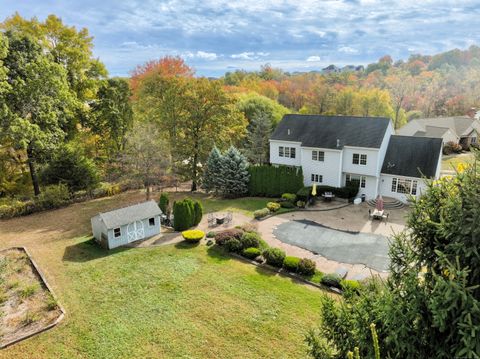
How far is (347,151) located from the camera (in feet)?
98.3

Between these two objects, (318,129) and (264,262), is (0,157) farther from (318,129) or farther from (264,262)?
(318,129)

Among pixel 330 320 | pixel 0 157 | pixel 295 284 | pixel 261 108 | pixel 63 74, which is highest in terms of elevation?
pixel 63 74

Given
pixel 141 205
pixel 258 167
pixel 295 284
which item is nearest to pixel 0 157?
pixel 141 205

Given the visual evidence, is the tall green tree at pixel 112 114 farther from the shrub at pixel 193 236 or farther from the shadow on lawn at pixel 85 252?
the shrub at pixel 193 236

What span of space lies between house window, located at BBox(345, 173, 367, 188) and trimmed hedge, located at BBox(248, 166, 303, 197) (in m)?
4.37

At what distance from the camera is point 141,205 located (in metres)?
21.7

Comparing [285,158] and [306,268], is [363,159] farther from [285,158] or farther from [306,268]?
[306,268]

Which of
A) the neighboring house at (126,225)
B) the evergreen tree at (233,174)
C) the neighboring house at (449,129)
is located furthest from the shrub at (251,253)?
the neighboring house at (449,129)

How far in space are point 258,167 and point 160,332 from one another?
21099mm

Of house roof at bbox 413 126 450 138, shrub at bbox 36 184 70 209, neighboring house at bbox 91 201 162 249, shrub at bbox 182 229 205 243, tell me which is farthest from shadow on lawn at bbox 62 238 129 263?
house roof at bbox 413 126 450 138

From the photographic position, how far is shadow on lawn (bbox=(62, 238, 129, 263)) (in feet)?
60.6

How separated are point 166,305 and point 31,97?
20.7m

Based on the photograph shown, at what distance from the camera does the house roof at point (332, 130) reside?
29.4 meters

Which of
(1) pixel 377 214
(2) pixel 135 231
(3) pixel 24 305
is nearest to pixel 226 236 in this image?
(2) pixel 135 231
